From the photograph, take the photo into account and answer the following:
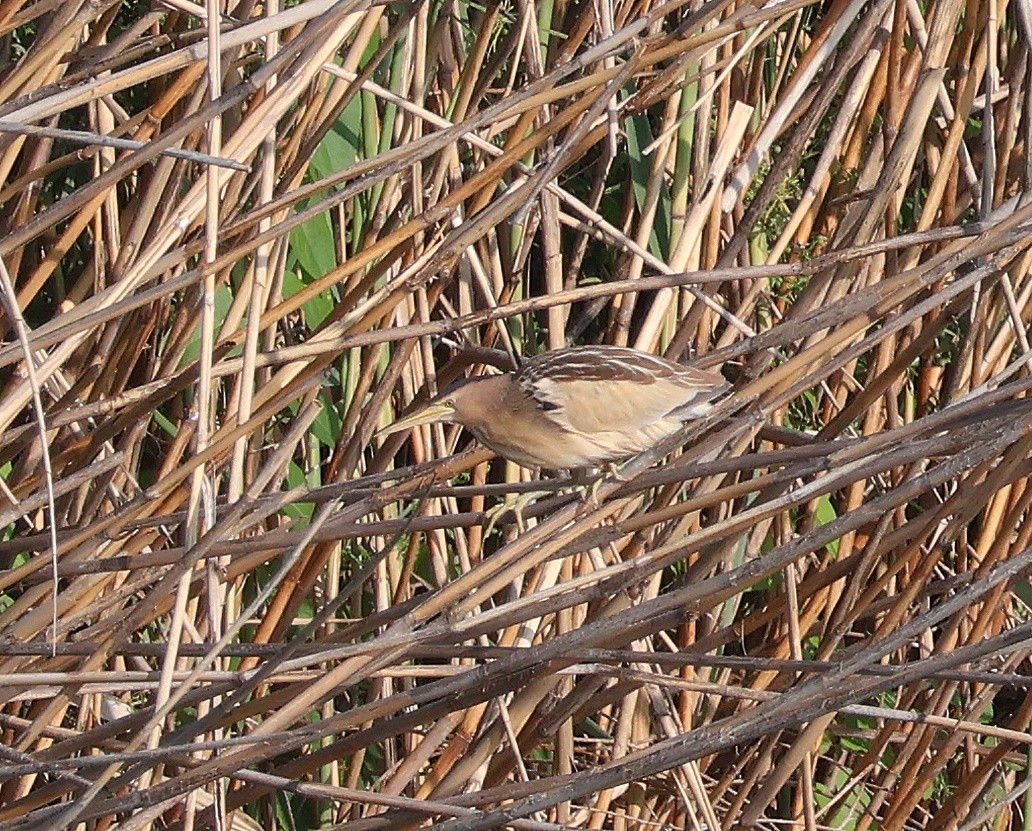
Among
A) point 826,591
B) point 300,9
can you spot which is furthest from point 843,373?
point 300,9

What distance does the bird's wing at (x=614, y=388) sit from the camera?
1.94 meters

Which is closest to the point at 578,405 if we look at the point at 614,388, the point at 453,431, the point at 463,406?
the point at 614,388

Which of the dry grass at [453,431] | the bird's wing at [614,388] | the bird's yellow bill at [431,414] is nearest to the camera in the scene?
the dry grass at [453,431]

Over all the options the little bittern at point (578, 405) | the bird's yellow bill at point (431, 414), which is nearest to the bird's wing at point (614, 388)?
the little bittern at point (578, 405)

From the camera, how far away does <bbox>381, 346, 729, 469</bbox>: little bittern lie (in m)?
1.95

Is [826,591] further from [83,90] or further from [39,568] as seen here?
[83,90]

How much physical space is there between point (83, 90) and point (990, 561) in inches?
61.5

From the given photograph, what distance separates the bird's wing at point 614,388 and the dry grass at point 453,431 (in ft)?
0.20

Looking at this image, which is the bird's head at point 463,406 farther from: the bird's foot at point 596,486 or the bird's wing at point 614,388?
the bird's foot at point 596,486

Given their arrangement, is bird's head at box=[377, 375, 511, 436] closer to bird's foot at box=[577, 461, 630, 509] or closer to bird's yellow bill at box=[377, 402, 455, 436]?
bird's yellow bill at box=[377, 402, 455, 436]

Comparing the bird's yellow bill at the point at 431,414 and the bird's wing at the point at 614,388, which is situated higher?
the bird's wing at the point at 614,388

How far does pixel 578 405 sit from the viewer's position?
6.60 ft

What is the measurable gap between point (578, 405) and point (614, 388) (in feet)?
0.20

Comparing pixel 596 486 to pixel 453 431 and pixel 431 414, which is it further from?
pixel 453 431
